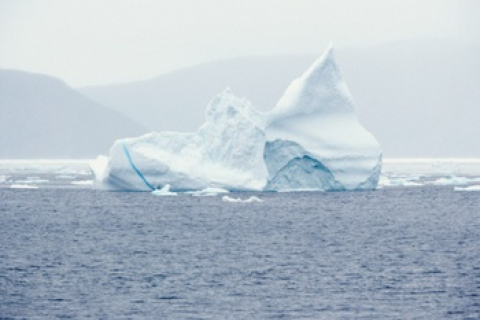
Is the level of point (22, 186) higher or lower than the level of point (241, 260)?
higher

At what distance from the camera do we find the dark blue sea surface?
1608cm

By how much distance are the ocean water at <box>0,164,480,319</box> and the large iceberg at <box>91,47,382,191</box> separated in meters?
1.02

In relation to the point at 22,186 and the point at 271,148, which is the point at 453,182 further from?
the point at 22,186

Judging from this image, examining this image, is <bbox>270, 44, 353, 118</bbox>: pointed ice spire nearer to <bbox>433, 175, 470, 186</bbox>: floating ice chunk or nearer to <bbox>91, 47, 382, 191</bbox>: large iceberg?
<bbox>91, 47, 382, 191</bbox>: large iceberg

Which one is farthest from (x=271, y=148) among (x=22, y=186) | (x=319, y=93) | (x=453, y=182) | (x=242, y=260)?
(x=22, y=186)

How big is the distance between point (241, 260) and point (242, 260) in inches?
0.8

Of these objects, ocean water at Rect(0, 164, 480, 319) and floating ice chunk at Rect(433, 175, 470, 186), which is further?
floating ice chunk at Rect(433, 175, 470, 186)

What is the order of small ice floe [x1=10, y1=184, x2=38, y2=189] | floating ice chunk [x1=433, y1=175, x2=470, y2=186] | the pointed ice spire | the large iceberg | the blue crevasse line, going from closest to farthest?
the large iceberg, the blue crevasse line, the pointed ice spire, floating ice chunk [x1=433, y1=175, x2=470, y2=186], small ice floe [x1=10, y1=184, x2=38, y2=189]

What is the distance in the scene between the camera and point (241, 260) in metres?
21.7

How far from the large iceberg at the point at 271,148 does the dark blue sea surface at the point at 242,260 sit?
1027 mm

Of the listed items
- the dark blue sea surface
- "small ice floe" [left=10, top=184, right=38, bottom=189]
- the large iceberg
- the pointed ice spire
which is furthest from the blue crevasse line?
"small ice floe" [left=10, top=184, right=38, bottom=189]

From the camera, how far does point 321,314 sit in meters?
15.4

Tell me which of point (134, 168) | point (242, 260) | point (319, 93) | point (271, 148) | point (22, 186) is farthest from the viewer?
point (22, 186)

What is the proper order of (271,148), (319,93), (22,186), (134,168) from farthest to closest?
(22,186) → (319,93) → (134,168) → (271,148)
